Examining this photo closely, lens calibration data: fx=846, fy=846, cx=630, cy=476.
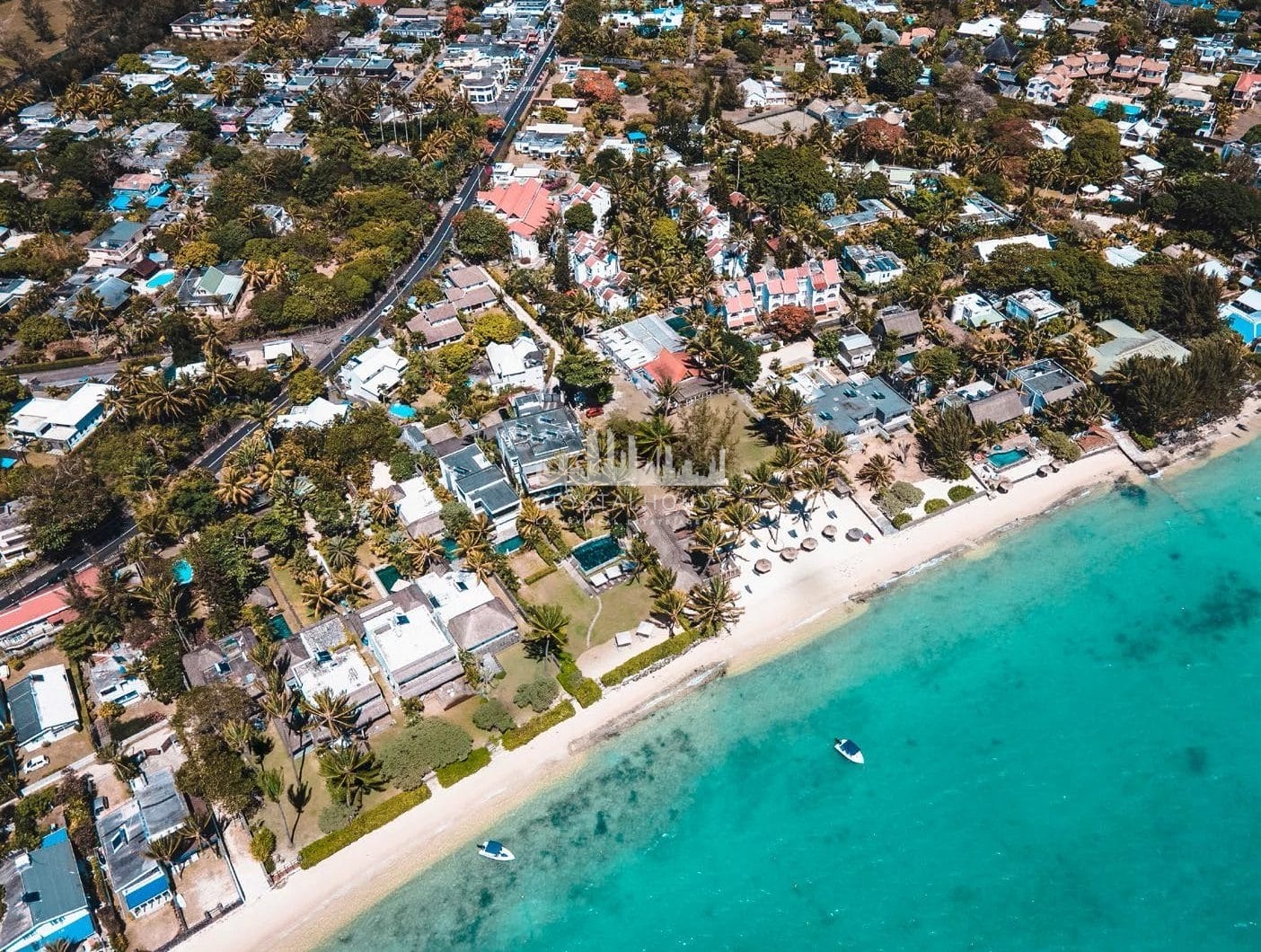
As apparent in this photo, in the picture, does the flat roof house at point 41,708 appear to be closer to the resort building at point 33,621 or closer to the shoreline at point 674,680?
the resort building at point 33,621

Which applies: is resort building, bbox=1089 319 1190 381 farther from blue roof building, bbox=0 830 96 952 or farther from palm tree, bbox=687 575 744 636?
blue roof building, bbox=0 830 96 952

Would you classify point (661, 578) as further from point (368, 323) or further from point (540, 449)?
point (368, 323)

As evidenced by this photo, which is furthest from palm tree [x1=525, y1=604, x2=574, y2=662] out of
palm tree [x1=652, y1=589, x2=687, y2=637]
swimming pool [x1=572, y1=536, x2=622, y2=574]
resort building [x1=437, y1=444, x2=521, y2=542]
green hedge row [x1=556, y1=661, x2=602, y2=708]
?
resort building [x1=437, y1=444, x2=521, y2=542]

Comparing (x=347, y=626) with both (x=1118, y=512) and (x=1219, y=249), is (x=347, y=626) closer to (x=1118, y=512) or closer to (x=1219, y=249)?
(x=1118, y=512)

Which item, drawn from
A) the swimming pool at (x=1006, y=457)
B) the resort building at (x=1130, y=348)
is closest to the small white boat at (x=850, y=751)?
the swimming pool at (x=1006, y=457)

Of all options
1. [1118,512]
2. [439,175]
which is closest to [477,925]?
[1118,512]
